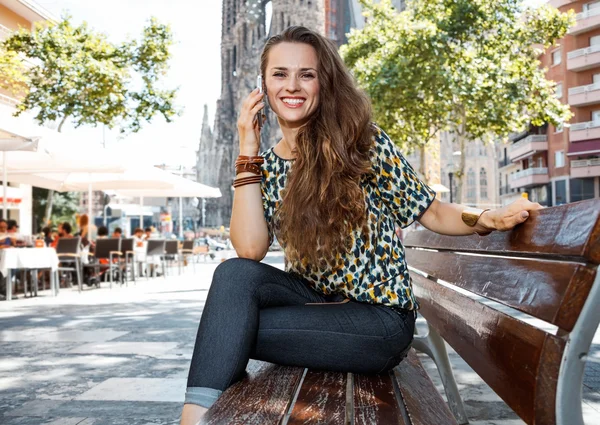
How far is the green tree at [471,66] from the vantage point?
2380cm

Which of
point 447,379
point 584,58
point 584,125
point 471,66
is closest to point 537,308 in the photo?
point 447,379

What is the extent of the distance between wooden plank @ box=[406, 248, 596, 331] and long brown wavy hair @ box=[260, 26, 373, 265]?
360 mm

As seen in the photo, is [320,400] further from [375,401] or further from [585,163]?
[585,163]

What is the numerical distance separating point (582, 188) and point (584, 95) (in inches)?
219

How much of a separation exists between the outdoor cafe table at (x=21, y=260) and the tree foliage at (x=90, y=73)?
7492mm

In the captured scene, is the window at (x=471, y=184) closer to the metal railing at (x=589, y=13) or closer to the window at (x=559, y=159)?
the window at (x=559, y=159)

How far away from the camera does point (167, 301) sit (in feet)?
31.2

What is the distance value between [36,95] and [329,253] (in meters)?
17.4

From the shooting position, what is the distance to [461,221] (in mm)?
2020

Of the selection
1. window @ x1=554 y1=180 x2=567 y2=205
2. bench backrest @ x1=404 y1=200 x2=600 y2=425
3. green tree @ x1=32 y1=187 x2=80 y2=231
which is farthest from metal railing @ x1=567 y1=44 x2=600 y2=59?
bench backrest @ x1=404 y1=200 x2=600 y2=425

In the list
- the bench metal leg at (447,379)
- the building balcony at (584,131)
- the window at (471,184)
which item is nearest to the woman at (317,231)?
the bench metal leg at (447,379)

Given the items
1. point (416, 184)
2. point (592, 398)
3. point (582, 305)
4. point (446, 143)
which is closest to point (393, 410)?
point (582, 305)

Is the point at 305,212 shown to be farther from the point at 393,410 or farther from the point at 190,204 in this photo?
the point at 190,204

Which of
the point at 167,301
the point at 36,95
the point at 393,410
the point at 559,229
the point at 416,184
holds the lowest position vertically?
the point at 167,301
